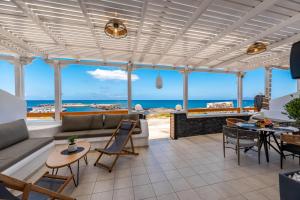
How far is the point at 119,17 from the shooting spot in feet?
7.94

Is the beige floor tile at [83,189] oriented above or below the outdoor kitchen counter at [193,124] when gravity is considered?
below

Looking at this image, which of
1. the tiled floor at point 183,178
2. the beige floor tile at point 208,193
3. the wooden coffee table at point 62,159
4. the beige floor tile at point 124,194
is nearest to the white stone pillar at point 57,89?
the tiled floor at point 183,178

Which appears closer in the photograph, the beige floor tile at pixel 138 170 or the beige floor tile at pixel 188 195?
the beige floor tile at pixel 188 195

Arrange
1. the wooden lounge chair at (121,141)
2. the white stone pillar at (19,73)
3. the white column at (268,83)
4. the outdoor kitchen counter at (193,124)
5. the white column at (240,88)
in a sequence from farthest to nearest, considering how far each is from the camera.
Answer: the white column at (240,88), the white column at (268,83), the outdoor kitchen counter at (193,124), the white stone pillar at (19,73), the wooden lounge chair at (121,141)

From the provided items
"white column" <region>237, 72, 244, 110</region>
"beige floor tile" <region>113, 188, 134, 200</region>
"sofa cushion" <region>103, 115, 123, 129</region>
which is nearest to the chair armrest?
"beige floor tile" <region>113, 188, 134, 200</region>

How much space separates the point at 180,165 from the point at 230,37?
10.1 ft

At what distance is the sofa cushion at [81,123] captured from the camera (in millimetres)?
3836

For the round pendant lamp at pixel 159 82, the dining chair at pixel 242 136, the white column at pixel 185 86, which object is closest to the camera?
the dining chair at pixel 242 136

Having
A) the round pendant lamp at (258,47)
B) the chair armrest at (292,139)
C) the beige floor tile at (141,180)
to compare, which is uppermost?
the round pendant lamp at (258,47)

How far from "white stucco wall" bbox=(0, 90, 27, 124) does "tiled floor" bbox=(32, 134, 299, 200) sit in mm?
2044

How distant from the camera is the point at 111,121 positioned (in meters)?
4.11

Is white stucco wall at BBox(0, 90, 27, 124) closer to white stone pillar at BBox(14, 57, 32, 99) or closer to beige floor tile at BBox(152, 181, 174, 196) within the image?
white stone pillar at BBox(14, 57, 32, 99)

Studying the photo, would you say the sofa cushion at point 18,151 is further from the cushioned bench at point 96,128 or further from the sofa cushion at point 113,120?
the sofa cushion at point 113,120

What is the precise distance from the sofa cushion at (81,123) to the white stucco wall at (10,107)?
1070mm
